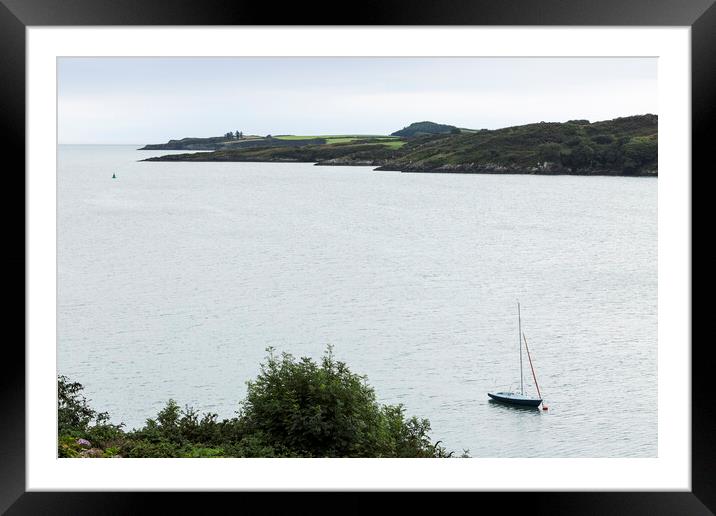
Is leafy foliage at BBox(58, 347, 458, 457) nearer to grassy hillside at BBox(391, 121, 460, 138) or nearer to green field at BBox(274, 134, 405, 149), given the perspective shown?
green field at BBox(274, 134, 405, 149)

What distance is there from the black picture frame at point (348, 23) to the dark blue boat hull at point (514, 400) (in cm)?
1807

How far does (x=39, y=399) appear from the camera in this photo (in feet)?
7.16

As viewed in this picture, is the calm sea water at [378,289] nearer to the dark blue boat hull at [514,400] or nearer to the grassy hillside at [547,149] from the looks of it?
the dark blue boat hull at [514,400]

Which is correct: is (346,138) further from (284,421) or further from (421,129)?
(284,421)

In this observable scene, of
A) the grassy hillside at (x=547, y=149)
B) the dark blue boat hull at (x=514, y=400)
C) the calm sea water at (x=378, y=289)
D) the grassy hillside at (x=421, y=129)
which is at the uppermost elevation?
the grassy hillside at (x=421, y=129)

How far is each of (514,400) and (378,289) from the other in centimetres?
723

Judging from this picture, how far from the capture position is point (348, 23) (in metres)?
2.04

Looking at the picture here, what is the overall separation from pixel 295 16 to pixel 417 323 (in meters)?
22.9

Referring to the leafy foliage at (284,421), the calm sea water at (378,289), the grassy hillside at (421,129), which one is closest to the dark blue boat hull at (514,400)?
the calm sea water at (378,289)

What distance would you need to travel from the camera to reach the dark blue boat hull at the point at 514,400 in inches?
787

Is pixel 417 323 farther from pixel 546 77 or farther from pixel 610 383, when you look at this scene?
pixel 546 77

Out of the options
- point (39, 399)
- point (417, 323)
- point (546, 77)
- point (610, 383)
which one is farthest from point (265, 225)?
point (39, 399)

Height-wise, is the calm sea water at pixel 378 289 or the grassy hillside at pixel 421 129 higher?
the grassy hillside at pixel 421 129

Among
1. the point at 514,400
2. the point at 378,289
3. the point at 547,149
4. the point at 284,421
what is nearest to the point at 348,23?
the point at 284,421
